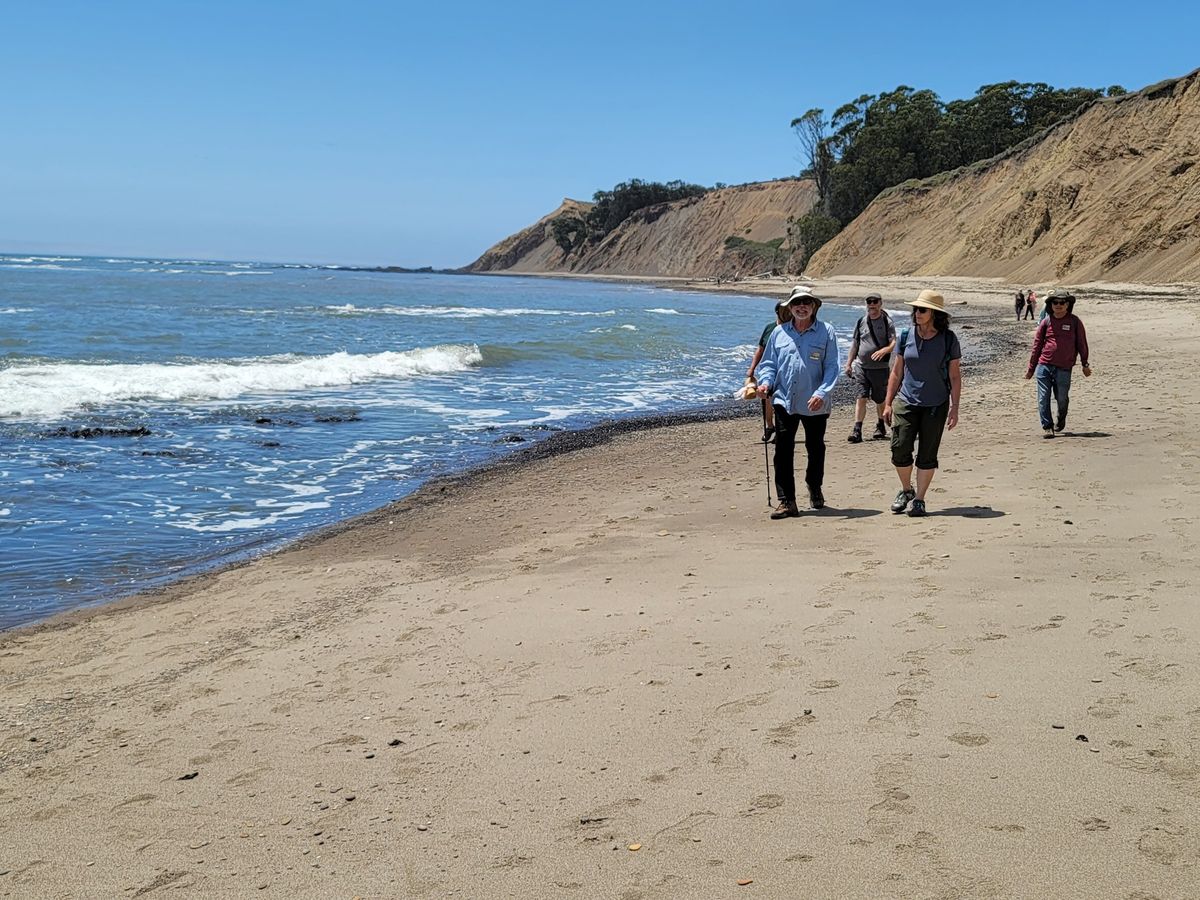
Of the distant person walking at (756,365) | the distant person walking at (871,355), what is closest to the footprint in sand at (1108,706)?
the distant person walking at (756,365)

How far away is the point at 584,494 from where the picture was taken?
31.2ft


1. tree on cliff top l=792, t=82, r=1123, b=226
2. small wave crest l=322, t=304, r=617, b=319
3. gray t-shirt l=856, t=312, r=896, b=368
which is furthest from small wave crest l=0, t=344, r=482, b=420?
tree on cliff top l=792, t=82, r=1123, b=226

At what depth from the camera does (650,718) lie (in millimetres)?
4016

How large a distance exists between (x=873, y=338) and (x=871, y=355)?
0.60 ft

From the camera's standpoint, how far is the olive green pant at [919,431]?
741cm

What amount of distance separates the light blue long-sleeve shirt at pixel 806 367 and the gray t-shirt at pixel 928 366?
510 millimetres

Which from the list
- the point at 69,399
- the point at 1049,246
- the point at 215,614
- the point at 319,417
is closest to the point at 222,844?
the point at 215,614

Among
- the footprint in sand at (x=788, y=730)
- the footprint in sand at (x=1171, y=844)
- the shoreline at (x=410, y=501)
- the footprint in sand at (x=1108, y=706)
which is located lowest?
the shoreline at (x=410, y=501)

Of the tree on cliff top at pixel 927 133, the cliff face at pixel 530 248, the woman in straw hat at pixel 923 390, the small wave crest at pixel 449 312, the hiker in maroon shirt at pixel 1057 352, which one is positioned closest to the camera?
the woman in straw hat at pixel 923 390

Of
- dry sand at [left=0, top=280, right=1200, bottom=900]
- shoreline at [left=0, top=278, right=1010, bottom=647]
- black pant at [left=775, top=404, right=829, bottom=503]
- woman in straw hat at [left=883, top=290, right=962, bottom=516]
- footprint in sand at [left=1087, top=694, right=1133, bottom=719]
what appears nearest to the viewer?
dry sand at [left=0, top=280, right=1200, bottom=900]

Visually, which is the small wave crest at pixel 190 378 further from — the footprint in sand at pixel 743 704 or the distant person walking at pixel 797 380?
the footprint in sand at pixel 743 704

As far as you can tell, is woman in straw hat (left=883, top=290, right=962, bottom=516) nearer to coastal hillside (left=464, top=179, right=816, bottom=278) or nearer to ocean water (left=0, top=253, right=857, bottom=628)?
ocean water (left=0, top=253, right=857, bottom=628)

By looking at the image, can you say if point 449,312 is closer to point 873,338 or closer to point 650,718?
point 873,338

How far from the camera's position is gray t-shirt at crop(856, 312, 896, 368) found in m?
10.8
